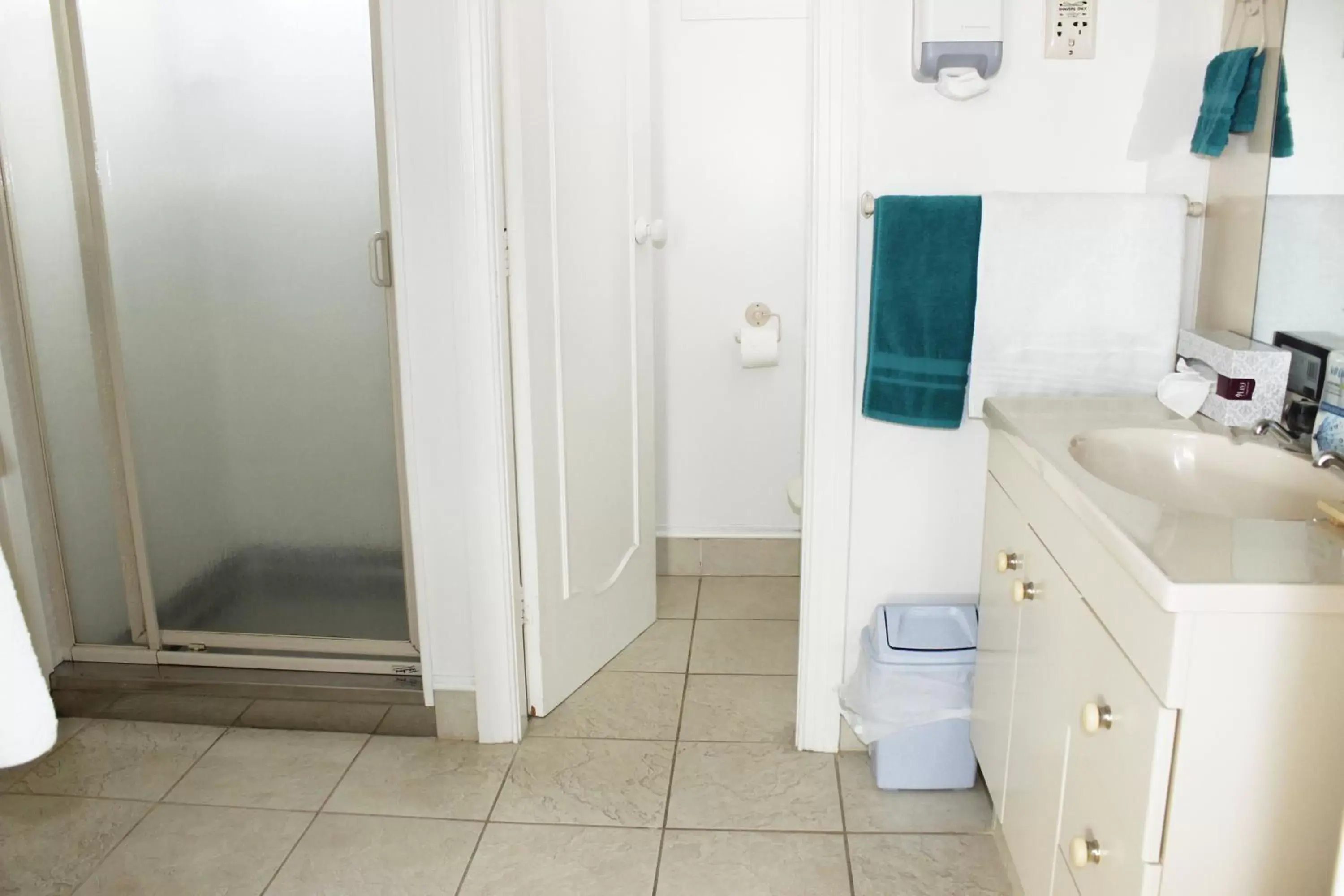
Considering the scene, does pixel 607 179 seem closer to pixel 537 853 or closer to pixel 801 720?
pixel 801 720

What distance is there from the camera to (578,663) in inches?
106

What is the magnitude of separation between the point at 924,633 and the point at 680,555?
1.28m

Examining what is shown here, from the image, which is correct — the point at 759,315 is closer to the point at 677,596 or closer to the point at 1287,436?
the point at 677,596

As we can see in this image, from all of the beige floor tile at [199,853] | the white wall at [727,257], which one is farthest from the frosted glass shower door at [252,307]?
the white wall at [727,257]

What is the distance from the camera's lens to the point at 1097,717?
134 cm

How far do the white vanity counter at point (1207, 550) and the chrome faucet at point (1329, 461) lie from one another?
23 millimetres

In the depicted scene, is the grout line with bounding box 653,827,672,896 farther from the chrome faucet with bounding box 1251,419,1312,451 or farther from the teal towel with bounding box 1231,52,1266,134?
the teal towel with bounding box 1231,52,1266,134

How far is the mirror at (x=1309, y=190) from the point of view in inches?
65.2

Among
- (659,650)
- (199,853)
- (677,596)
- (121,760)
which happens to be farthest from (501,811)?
(677,596)

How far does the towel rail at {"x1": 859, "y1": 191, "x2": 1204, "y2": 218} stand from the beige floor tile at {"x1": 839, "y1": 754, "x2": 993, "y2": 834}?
1.16m

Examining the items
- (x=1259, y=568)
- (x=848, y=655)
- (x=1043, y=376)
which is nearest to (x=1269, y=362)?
(x=1043, y=376)

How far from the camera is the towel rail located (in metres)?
2.04

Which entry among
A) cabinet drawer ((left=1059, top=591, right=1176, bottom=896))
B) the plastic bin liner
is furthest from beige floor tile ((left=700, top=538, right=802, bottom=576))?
cabinet drawer ((left=1059, top=591, right=1176, bottom=896))

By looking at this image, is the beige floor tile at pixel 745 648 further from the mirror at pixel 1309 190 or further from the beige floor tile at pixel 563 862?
the mirror at pixel 1309 190
